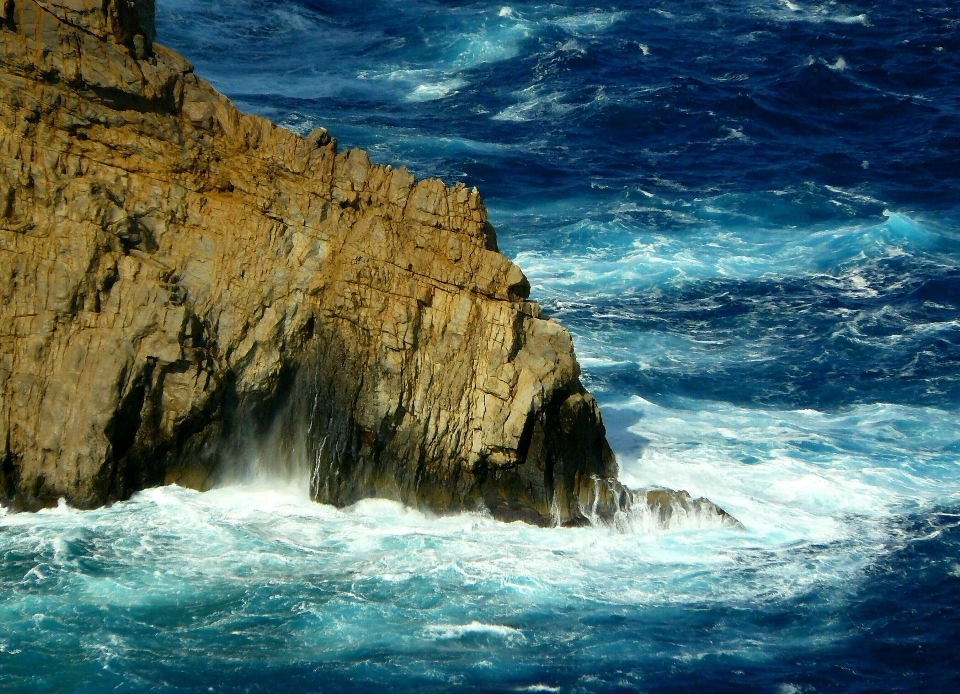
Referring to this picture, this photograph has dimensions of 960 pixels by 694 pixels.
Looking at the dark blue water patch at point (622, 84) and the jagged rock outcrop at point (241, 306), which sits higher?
the dark blue water patch at point (622, 84)

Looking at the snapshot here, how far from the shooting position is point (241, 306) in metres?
28.6

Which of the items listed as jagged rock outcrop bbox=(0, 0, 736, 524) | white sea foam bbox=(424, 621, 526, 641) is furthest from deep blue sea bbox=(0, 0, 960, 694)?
jagged rock outcrop bbox=(0, 0, 736, 524)

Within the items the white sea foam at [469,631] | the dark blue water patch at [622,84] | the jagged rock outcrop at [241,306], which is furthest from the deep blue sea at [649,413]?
the jagged rock outcrop at [241,306]

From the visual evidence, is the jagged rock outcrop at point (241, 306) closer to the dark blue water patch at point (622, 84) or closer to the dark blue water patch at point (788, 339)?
the dark blue water patch at point (788, 339)

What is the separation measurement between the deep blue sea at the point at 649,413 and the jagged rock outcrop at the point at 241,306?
1077 mm

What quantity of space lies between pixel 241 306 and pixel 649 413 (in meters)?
12.9

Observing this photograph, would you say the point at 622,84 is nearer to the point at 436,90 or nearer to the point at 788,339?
the point at 436,90

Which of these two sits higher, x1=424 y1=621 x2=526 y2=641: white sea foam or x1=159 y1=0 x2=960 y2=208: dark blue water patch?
x1=159 y1=0 x2=960 y2=208: dark blue water patch

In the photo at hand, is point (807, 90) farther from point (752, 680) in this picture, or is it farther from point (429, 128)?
point (752, 680)

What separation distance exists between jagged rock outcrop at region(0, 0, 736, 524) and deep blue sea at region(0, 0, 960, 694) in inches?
42.4

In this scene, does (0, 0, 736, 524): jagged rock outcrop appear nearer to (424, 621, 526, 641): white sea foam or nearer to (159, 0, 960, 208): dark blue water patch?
(424, 621, 526, 641): white sea foam

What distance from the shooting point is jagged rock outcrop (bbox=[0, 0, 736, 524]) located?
27844 millimetres

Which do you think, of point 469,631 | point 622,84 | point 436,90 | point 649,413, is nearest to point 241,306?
point 469,631

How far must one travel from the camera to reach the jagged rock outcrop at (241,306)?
1096 inches
